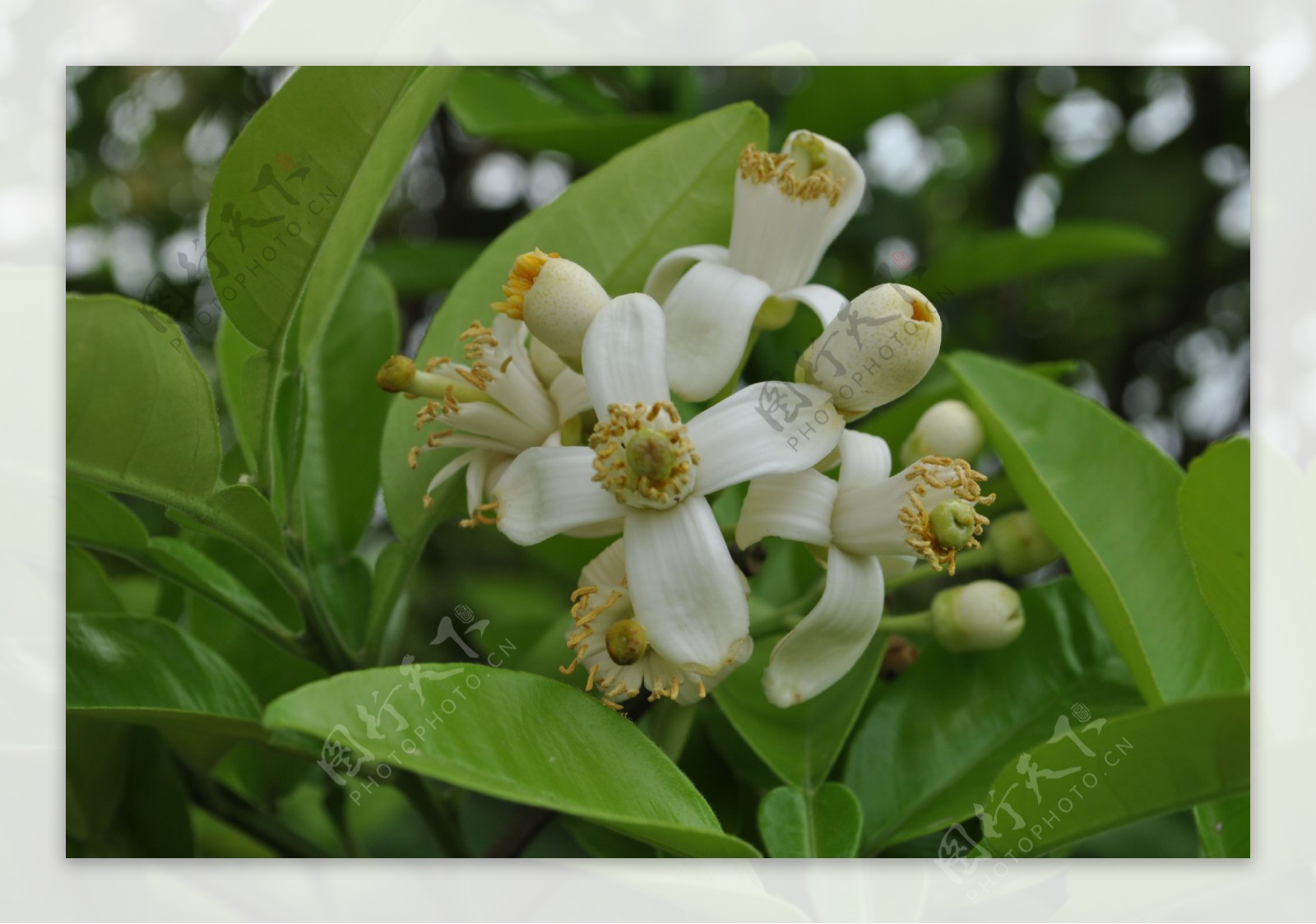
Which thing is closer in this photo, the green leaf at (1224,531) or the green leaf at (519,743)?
the green leaf at (519,743)

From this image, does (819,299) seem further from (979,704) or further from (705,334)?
(979,704)

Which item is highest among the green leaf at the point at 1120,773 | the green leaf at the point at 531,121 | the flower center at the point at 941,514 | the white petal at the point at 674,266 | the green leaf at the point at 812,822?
the green leaf at the point at 531,121

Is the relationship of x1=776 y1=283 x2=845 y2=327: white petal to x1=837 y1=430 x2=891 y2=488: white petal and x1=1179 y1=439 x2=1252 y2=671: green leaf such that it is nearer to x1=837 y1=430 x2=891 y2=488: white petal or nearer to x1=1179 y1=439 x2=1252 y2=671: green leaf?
x1=837 y1=430 x2=891 y2=488: white petal

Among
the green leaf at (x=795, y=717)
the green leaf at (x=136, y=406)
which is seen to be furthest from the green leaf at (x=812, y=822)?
the green leaf at (x=136, y=406)

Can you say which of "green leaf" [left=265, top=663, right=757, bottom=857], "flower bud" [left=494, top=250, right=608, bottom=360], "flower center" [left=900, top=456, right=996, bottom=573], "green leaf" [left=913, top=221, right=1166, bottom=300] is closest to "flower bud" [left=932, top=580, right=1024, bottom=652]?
"flower center" [left=900, top=456, right=996, bottom=573]

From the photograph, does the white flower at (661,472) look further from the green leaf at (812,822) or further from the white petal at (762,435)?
the green leaf at (812,822)

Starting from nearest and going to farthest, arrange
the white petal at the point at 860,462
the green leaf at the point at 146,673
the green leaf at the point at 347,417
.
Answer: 1. the white petal at the point at 860,462
2. the green leaf at the point at 146,673
3. the green leaf at the point at 347,417

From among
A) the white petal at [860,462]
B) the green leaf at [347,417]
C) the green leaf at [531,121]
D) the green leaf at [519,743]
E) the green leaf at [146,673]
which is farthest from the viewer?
the green leaf at [531,121]

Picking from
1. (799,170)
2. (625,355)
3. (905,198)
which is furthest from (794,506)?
(905,198)

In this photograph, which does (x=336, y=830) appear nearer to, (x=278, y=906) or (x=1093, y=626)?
(x=278, y=906)
